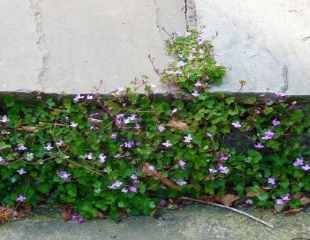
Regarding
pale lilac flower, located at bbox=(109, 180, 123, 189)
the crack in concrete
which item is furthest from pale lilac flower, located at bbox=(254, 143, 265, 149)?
the crack in concrete

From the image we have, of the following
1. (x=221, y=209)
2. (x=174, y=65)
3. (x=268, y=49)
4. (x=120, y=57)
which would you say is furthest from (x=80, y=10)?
(x=221, y=209)

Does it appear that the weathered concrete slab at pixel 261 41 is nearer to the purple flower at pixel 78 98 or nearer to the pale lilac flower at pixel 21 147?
the purple flower at pixel 78 98

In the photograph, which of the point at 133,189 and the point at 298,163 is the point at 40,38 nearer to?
the point at 133,189

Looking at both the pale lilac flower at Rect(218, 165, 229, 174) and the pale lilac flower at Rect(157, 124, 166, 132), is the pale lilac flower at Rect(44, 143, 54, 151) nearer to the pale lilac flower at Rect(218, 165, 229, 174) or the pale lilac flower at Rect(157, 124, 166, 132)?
the pale lilac flower at Rect(157, 124, 166, 132)

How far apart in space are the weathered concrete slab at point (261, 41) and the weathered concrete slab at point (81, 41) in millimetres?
155

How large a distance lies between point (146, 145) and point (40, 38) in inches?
23.7

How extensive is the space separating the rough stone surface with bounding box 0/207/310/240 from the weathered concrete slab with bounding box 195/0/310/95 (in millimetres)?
424

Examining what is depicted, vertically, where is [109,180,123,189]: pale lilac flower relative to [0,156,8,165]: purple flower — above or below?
below

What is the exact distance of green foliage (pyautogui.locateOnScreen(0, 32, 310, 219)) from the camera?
2242 millimetres

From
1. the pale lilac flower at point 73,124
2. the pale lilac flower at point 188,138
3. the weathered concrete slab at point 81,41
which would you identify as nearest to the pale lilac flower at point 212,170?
the pale lilac flower at point 188,138

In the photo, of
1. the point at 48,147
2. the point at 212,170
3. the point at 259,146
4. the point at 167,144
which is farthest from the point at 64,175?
the point at 259,146

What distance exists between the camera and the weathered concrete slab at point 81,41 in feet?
7.74

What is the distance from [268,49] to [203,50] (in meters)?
0.25

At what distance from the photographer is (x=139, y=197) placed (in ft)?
7.54
